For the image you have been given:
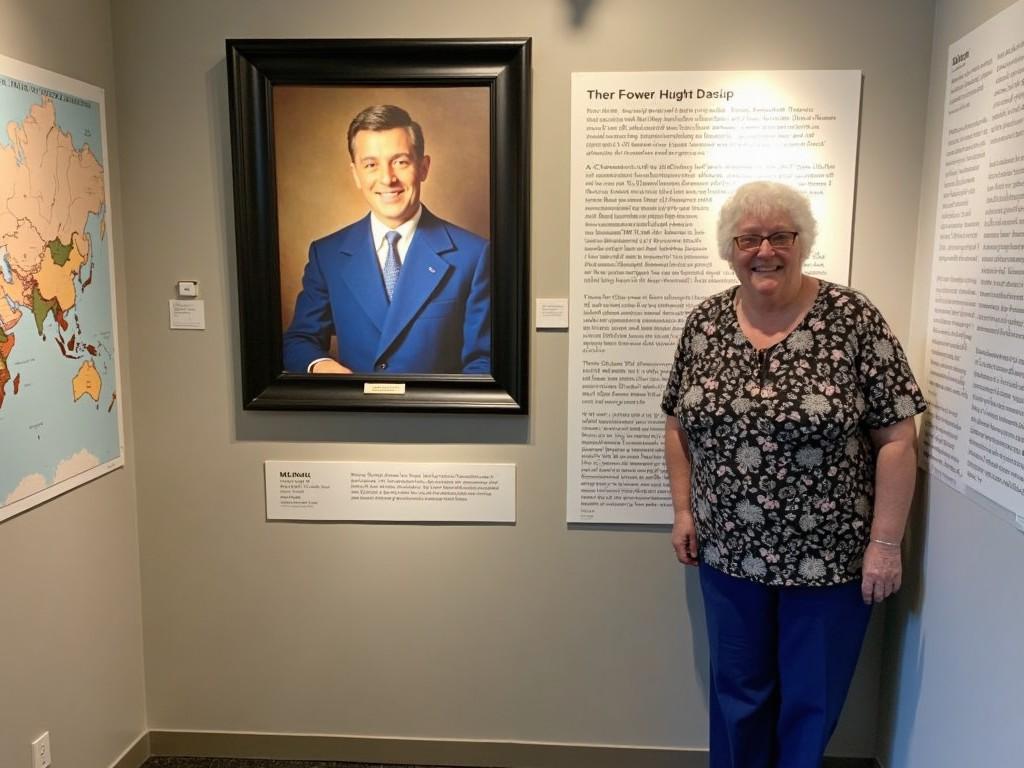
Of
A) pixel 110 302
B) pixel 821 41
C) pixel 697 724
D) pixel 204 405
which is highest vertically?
pixel 821 41

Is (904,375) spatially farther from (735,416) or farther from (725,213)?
(725,213)

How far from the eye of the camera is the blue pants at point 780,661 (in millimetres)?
1684

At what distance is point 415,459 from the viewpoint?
81.9 inches

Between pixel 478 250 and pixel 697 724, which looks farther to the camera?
pixel 697 724

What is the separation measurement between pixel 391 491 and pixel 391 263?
0.64 m

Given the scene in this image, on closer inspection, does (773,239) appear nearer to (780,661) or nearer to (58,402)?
(780,661)

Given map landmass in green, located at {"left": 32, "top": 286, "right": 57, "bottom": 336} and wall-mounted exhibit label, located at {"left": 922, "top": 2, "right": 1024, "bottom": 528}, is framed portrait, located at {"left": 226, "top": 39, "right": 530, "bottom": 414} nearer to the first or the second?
map landmass in green, located at {"left": 32, "top": 286, "right": 57, "bottom": 336}

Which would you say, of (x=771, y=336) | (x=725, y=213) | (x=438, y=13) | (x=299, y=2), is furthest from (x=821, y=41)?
(x=299, y=2)

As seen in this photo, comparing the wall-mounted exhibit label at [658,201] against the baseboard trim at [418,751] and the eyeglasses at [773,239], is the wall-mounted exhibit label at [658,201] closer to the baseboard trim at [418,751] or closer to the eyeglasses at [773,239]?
the eyeglasses at [773,239]

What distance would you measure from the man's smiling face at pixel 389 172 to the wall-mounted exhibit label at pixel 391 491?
69 cm

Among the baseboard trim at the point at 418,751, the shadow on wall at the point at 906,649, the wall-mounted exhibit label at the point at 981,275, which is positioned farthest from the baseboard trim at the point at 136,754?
the wall-mounted exhibit label at the point at 981,275

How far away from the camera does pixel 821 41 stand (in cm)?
186

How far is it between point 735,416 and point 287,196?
1286 millimetres

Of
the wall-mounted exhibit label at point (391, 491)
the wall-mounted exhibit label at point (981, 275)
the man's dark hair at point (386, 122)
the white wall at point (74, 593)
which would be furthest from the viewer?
the wall-mounted exhibit label at point (391, 491)
